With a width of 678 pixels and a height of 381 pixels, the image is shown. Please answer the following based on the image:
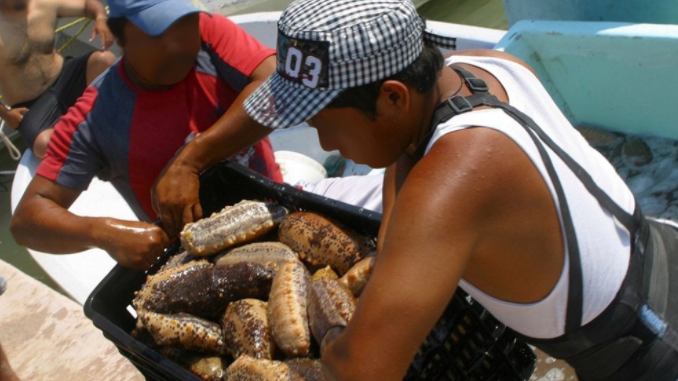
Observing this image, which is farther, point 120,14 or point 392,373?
point 120,14

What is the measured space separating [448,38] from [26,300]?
3.59 metres

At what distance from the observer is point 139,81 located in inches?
128

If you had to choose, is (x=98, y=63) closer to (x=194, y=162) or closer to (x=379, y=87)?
(x=194, y=162)

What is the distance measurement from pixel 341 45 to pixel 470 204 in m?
0.52

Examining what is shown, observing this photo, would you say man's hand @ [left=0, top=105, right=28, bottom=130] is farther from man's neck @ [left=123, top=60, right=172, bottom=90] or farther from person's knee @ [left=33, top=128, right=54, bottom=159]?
man's neck @ [left=123, top=60, right=172, bottom=90]

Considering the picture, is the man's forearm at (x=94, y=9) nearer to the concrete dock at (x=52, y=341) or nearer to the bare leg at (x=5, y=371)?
the concrete dock at (x=52, y=341)

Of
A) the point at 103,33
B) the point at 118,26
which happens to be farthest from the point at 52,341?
the point at 103,33

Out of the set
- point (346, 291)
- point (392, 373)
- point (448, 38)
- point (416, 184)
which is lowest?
point (346, 291)

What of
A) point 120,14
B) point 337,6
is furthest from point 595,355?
point 120,14

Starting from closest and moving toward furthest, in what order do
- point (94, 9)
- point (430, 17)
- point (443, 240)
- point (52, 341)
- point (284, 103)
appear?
point (443, 240) < point (284, 103) < point (52, 341) < point (94, 9) < point (430, 17)

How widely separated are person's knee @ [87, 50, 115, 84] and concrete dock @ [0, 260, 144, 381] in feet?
7.21

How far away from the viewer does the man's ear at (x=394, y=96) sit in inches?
69.7

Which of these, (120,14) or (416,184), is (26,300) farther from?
(416,184)

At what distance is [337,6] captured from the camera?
180 cm
